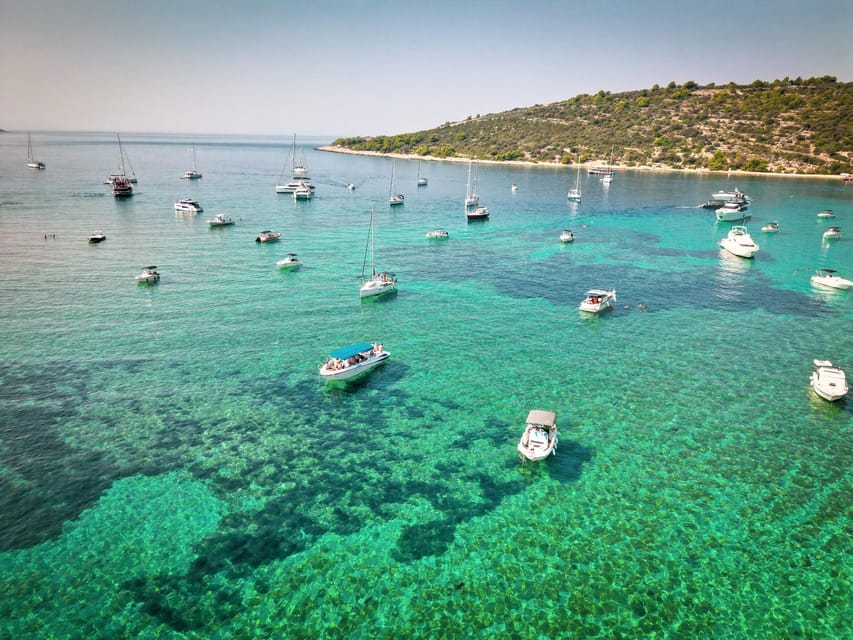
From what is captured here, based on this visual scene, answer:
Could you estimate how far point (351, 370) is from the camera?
4725 cm

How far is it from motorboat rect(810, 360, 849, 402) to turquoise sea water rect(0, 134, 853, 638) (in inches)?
62.2

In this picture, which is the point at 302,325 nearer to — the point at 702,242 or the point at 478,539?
the point at 478,539

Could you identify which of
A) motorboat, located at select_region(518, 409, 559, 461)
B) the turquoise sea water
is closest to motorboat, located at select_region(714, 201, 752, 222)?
the turquoise sea water

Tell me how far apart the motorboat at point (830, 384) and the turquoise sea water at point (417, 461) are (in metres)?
1.58

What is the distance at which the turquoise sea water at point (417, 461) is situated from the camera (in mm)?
25703

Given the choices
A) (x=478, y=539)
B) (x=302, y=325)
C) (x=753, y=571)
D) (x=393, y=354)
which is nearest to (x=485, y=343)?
(x=393, y=354)

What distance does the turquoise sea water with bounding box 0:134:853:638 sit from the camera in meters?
25.7

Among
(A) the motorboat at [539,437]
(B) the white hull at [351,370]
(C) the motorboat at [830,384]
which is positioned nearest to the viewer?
(A) the motorboat at [539,437]

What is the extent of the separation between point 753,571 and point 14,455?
159 feet

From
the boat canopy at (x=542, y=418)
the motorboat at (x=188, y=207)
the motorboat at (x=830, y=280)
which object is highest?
the motorboat at (x=188, y=207)

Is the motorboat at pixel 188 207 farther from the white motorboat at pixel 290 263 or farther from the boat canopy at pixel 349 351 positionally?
the boat canopy at pixel 349 351

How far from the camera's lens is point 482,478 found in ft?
115

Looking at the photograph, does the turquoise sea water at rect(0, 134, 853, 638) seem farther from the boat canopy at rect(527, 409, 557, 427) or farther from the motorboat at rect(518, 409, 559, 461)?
the boat canopy at rect(527, 409, 557, 427)

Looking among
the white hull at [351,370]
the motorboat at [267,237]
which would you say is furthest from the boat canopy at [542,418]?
the motorboat at [267,237]
